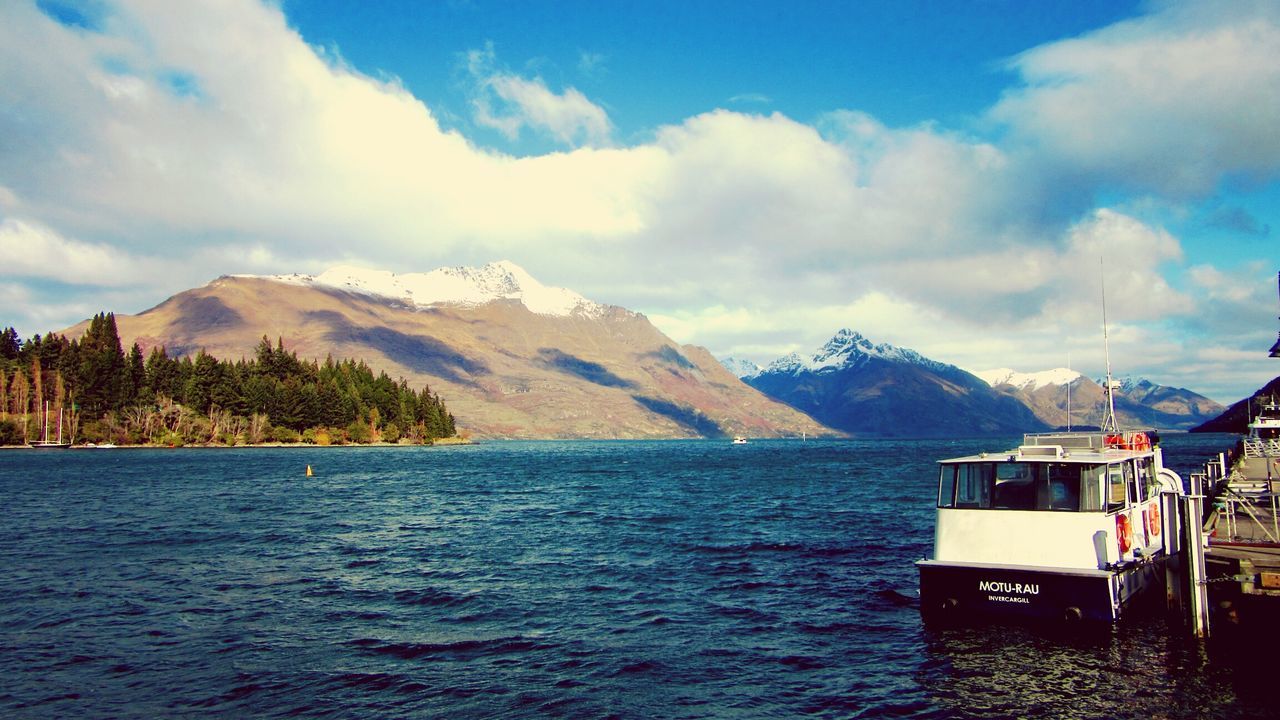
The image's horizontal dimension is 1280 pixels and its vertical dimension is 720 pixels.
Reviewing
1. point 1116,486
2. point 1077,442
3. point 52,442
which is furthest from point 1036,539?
point 52,442

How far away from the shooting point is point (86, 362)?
18750 cm

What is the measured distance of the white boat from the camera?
25047mm

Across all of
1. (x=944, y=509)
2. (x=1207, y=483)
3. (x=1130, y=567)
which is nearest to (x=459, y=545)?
(x=944, y=509)

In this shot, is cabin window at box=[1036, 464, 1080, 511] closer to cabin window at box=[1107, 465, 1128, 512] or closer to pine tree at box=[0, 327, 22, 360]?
cabin window at box=[1107, 465, 1128, 512]

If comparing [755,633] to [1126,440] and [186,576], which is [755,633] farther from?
[186,576]

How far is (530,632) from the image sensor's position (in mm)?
26641

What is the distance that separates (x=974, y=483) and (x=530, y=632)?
1673 cm

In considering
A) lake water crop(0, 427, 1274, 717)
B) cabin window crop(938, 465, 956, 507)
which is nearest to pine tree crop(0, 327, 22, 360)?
lake water crop(0, 427, 1274, 717)

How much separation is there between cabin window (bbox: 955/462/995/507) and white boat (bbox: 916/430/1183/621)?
0.03m

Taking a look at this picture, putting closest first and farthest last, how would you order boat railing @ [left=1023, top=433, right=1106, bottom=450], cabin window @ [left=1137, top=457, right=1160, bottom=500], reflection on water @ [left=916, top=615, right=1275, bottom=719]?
reflection on water @ [left=916, top=615, right=1275, bottom=719] → boat railing @ [left=1023, top=433, right=1106, bottom=450] → cabin window @ [left=1137, top=457, right=1160, bottom=500]

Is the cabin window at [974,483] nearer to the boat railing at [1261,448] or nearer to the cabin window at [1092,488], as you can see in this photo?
the cabin window at [1092,488]

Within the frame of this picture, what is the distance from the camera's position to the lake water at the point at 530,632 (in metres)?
20.3

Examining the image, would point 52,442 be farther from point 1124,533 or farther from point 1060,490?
point 1124,533

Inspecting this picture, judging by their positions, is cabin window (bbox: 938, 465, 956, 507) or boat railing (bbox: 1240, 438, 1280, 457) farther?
boat railing (bbox: 1240, 438, 1280, 457)
